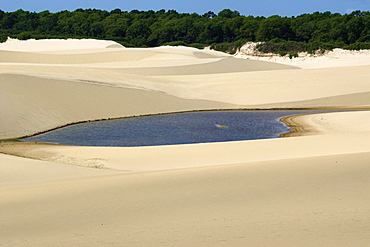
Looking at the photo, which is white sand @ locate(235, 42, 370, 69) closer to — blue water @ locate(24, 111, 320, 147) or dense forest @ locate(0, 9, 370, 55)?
dense forest @ locate(0, 9, 370, 55)

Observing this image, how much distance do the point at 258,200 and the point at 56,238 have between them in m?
2.43

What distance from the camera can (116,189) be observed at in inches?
323

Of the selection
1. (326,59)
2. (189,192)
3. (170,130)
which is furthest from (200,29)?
(189,192)

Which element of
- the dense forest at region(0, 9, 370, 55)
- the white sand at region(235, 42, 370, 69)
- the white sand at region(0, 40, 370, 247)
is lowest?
the white sand at region(0, 40, 370, 247)

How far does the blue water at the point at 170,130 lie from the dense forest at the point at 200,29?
40566 millimetres

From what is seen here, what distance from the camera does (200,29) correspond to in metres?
80.6

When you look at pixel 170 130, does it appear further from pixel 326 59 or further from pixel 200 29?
pixel 200 29

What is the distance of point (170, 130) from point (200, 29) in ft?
206

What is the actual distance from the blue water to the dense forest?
133ft

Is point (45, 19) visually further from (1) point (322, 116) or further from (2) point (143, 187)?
(2) point (143, 187)

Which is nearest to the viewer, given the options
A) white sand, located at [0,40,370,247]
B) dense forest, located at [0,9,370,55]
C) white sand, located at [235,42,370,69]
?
white sand, located at [0,40,370,247]

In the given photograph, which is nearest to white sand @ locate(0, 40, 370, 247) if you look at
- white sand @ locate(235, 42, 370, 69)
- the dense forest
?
white sand @ locate(235, 42, 370, 69)

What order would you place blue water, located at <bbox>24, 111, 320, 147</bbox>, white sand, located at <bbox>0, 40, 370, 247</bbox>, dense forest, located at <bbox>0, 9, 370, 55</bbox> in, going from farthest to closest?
dense forest, located at <bbox>0, 9, 370, 55</bbox>
blue water, located at <bbox>24, 111, 320, 147</bbox>
white sand, located at <bbox>0, 40, 370, 247</bbox>

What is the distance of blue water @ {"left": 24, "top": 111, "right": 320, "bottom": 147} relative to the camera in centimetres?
1705
